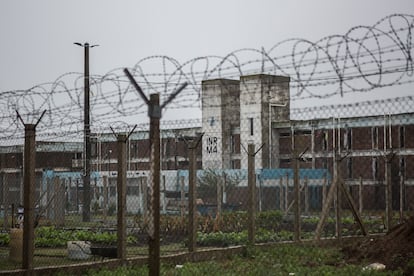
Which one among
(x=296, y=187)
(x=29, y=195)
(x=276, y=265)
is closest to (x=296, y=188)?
(x=296, y=187)

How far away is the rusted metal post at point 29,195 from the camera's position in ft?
36.6

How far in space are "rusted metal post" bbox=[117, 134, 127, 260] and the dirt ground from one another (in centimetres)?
401

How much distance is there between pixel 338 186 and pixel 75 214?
23168 mm

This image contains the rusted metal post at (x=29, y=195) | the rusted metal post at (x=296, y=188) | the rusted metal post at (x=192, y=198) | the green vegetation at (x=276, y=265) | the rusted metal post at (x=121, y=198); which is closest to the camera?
the rusted metal post at (x=29, y=195)

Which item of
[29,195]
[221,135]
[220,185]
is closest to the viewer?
[29,195]

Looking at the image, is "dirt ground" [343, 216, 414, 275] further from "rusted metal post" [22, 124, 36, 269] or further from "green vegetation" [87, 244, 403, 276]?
"rusted metal post" [22, 124, 36, 269]

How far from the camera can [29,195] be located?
37.2ft

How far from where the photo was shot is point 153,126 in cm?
700

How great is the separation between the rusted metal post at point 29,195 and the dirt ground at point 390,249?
5.54 metres

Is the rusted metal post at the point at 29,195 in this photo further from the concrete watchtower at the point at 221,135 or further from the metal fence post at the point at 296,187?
the concrete watchtower at the point at 221,135

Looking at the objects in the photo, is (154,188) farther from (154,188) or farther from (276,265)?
(276,265)

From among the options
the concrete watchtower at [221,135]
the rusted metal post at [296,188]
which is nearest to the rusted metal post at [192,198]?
the rusted metal post at [296,188]

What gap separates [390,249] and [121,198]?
466cm

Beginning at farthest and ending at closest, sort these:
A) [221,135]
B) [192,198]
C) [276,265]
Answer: [221,135] < [192,198] < [276,265]
